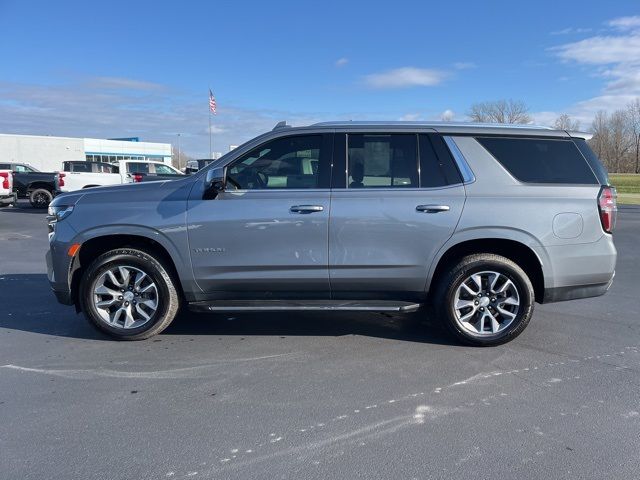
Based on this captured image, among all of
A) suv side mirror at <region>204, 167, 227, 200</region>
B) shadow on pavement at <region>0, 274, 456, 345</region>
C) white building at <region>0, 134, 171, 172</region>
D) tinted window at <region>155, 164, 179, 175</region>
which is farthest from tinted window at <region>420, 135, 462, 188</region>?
white building at <region>0, 134, 171, 172</region>

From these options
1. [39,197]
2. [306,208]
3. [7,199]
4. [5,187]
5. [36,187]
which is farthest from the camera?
[36,187]

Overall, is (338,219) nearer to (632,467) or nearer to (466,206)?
(466,206)

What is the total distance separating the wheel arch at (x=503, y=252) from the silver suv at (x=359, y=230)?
1 cm

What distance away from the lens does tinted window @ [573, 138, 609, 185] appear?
14.8 feet

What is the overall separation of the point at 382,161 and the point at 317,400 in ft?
7.22

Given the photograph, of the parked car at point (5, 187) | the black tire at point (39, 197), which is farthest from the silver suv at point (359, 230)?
the black tire at point (39, 197)

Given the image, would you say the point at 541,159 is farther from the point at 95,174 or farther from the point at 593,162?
the point at 95,174

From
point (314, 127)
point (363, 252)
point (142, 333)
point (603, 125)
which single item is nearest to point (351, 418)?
point (363, 252)

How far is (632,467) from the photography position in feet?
9.09

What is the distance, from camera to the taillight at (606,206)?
444cm

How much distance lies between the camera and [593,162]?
457cm

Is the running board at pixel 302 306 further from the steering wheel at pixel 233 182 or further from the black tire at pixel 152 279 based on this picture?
the steering wheel at pixel 233 182

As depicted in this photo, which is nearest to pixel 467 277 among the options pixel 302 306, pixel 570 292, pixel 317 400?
pixel 570 292

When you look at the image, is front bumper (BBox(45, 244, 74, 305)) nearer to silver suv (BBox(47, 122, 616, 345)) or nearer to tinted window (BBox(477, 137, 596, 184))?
silver suv (BBox(47, 122, 616, 345))
